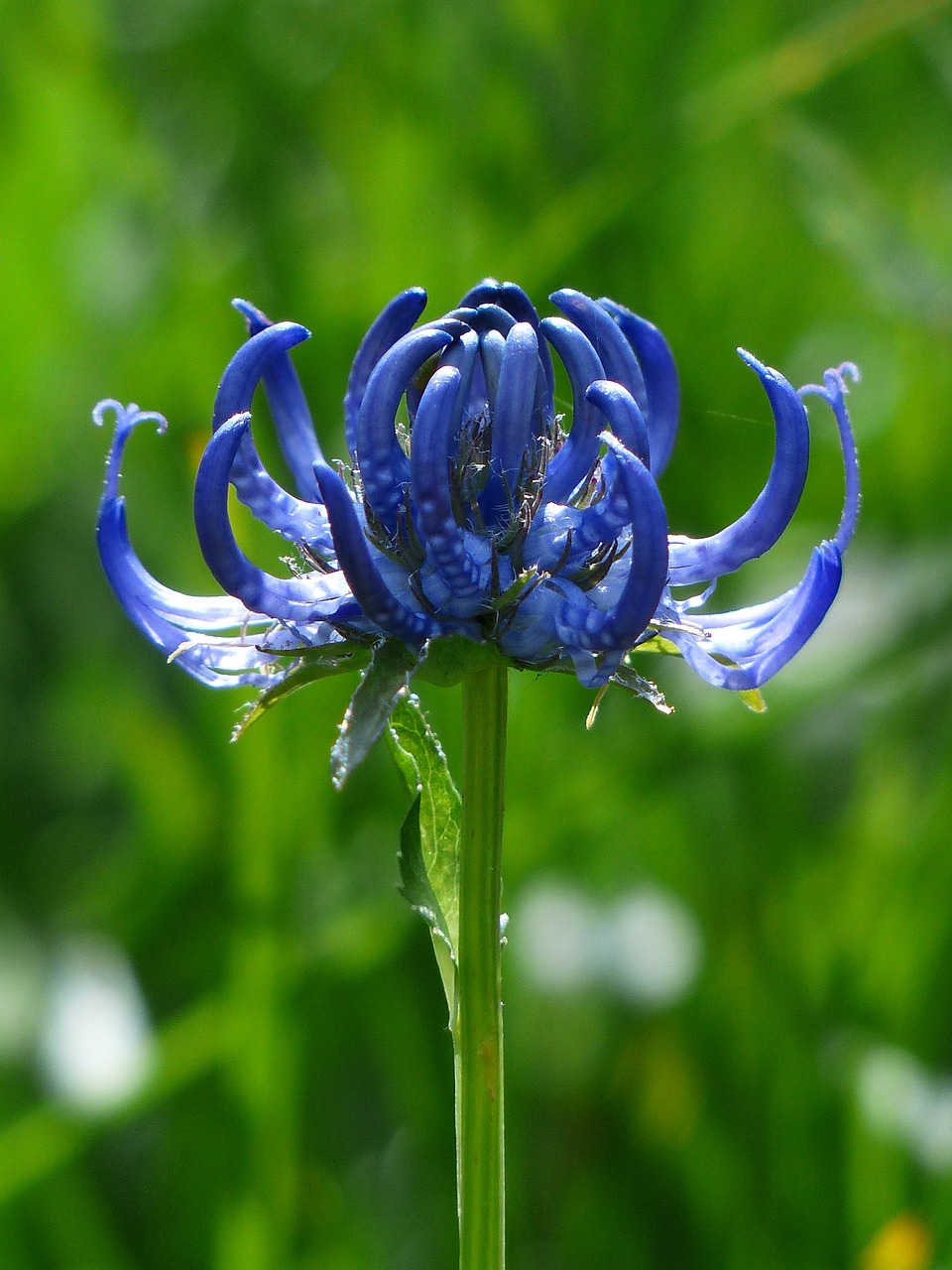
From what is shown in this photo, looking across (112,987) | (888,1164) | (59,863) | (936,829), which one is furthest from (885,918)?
(59,863)

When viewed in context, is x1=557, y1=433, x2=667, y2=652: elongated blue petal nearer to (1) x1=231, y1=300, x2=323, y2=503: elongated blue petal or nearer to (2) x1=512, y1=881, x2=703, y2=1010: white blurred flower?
(1) x1=231, y1=300, x2=323, y2=503: elongated blue petal

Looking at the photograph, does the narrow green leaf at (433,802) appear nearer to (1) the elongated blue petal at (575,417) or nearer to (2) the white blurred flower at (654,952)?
(1) the elongated blue petal at (575,417)

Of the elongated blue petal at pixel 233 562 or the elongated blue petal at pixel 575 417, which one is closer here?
the elongated blue petal at pixel 233 562

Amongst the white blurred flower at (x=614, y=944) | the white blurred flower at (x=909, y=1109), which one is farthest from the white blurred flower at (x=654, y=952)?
the white blurred flower at (x=909, y=1109)

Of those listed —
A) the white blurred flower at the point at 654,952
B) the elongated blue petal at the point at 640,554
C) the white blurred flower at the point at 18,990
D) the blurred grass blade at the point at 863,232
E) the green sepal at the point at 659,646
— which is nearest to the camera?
the elongated blue petal at the point at 640,554

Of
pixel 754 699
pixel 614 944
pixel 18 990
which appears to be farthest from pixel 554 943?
pixel 754 699

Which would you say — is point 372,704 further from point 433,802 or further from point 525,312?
point 525,312
